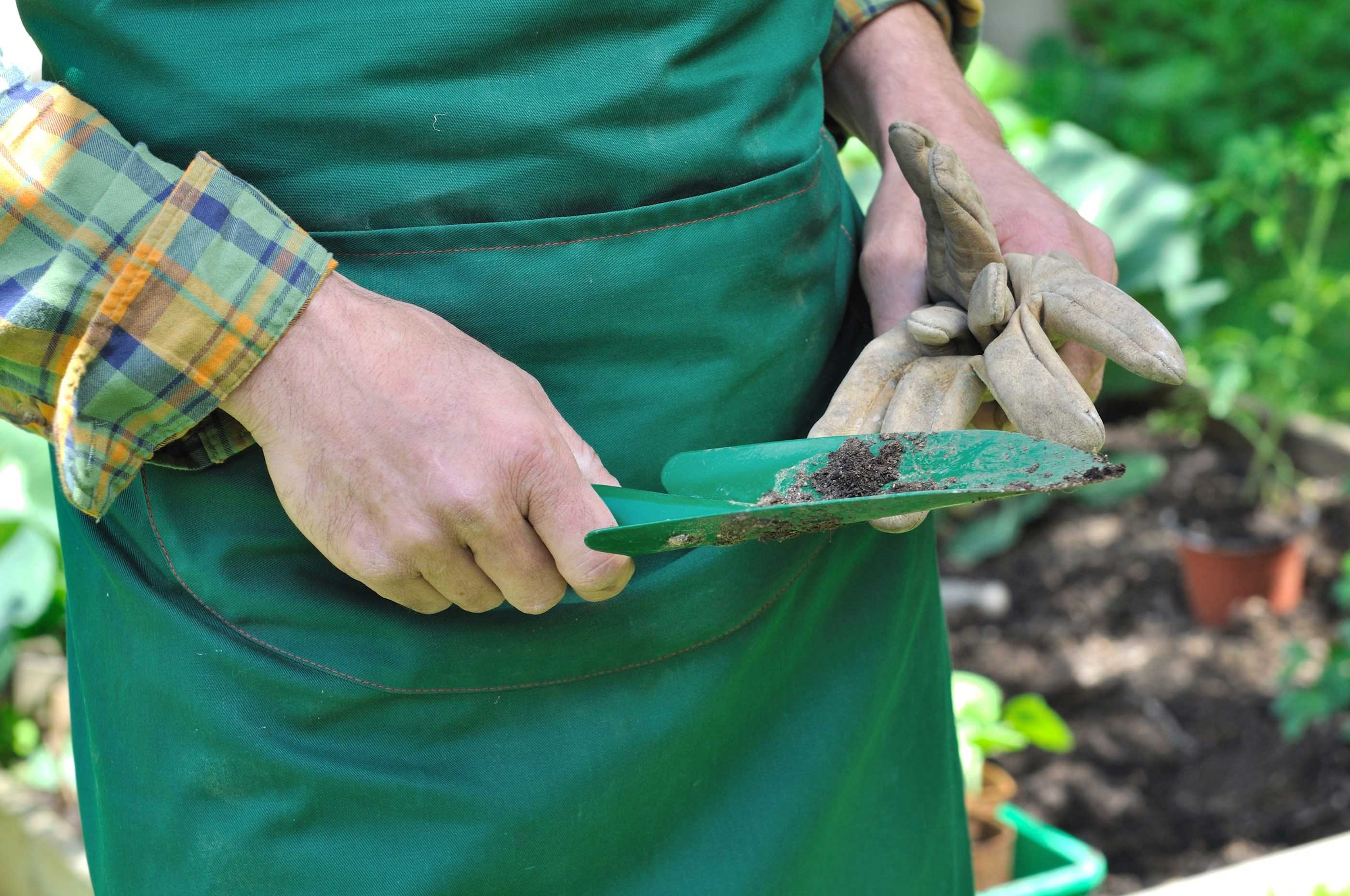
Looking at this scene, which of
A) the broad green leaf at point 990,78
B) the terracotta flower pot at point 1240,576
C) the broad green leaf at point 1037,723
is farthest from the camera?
the broad green leaf at point 990,78

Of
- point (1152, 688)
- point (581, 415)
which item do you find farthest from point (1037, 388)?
point (1152, 688)

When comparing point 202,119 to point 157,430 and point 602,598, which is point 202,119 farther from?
point 602,598

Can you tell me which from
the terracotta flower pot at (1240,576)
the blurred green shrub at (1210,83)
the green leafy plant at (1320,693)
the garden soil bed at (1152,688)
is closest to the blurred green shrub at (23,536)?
the garden soil bed at (1152,688)

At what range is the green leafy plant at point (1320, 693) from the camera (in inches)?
100

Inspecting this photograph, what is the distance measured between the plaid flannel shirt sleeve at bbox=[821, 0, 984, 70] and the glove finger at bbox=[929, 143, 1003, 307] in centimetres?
34

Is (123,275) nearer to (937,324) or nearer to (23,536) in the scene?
(937,324)

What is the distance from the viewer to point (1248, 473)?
385cm

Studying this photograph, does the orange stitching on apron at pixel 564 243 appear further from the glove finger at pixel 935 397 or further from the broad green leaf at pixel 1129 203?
the broad green leaf at pixel 1129 203

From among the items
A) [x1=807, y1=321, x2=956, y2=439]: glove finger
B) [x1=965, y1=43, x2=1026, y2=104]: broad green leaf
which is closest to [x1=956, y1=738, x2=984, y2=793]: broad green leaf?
[x1=807, y1=321, x2=956, y2=439]: glove finger

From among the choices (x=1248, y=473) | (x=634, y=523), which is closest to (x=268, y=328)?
(x=634, y=523)

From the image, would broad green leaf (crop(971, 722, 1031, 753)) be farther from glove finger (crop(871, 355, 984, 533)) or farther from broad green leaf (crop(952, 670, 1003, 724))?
glove finger (crop(871, 355, 984, 533))

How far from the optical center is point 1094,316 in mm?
940

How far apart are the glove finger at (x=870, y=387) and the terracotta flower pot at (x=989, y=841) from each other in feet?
4.13

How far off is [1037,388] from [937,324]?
12 centimetres
